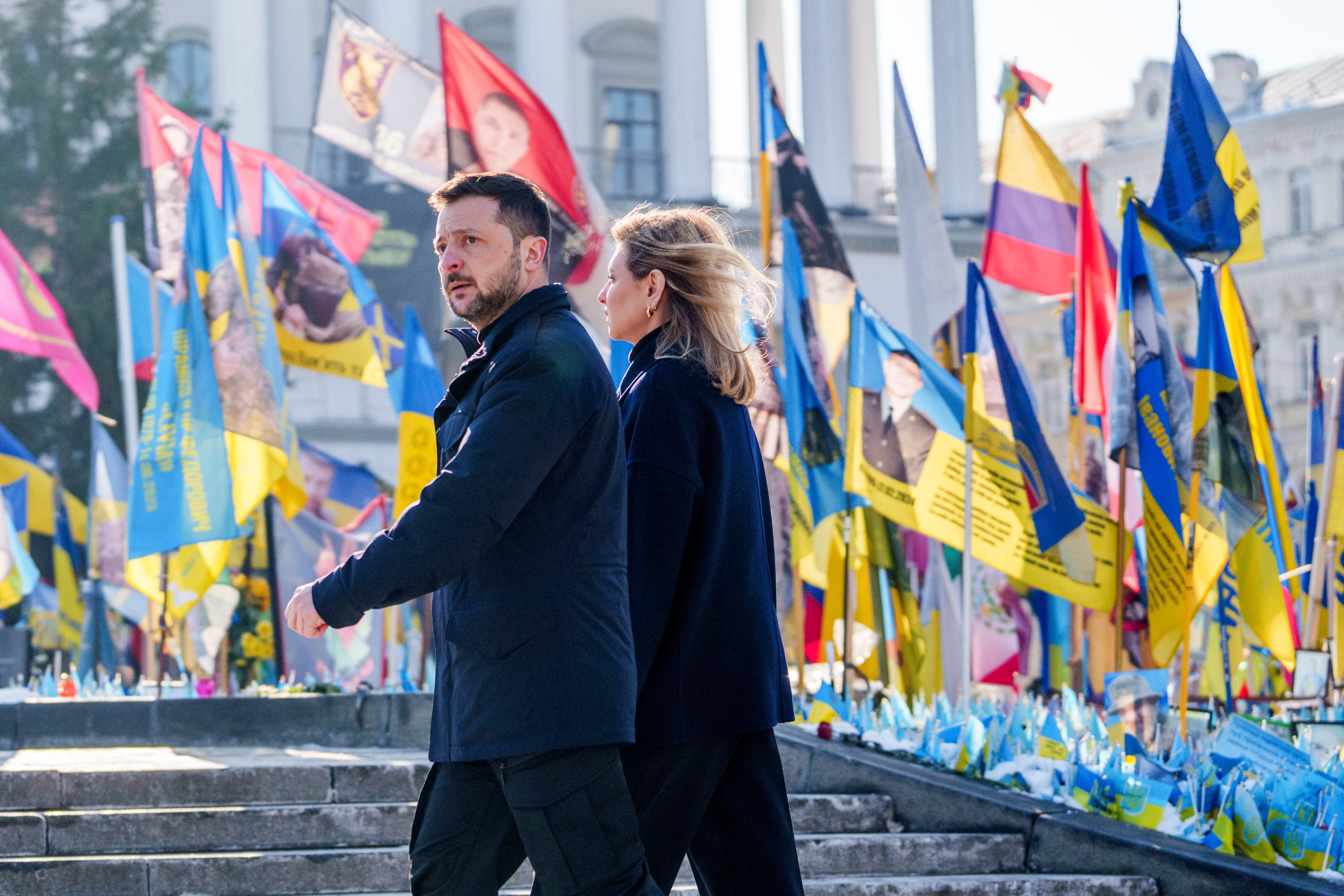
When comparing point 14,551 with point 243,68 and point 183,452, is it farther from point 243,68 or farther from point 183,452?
point 243,68

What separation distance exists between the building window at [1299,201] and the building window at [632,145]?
1725 centimetres

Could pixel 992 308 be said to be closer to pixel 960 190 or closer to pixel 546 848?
pixel 546 848

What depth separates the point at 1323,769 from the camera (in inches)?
212

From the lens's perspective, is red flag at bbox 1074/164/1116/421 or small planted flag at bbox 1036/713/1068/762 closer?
small planted flag at bbox 1036/713/1068/762

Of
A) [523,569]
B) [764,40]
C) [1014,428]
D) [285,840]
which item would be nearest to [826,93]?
[764,40]

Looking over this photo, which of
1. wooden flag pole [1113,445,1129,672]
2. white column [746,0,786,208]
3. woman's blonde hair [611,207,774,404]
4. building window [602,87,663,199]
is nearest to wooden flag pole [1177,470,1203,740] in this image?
wooden flag pole [1113,445,1129,672]

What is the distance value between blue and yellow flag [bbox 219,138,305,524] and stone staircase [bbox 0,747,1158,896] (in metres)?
2.67

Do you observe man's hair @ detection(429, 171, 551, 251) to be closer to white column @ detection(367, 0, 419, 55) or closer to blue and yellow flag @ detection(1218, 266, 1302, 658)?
blue and yellow flag @ detection(1218, 266, 1302, 658)

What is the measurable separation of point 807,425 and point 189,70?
22.9 meters

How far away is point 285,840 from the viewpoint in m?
5.69

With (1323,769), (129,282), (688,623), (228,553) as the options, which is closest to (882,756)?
(1323,769)

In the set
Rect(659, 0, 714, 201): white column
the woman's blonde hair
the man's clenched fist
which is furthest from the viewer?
Rect(659, 0, 714, 201): white column

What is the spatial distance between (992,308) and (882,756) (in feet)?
8.86

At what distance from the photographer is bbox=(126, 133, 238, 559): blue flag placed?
28.0 feet
